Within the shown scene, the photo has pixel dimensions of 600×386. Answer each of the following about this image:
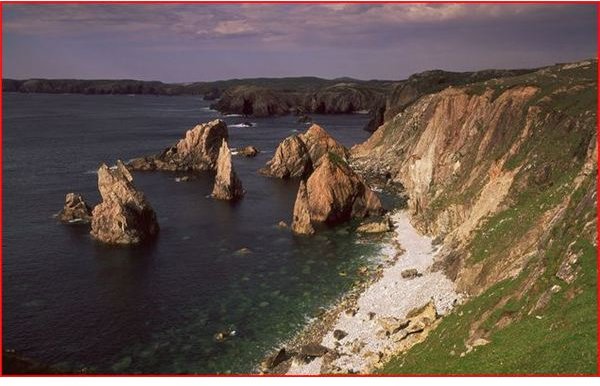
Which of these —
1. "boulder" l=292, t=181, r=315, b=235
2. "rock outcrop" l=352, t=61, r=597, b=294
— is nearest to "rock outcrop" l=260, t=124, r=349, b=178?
"rock outcrop" l=352, t=61, r=597, b=294

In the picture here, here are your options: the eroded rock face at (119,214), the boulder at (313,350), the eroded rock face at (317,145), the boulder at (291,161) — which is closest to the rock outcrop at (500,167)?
the boulder at (313,350)

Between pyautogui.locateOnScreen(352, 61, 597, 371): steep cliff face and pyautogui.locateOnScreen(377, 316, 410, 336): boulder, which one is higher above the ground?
pyautogui.locateOnScreen(352, 61, 597, 371): steep cliff face

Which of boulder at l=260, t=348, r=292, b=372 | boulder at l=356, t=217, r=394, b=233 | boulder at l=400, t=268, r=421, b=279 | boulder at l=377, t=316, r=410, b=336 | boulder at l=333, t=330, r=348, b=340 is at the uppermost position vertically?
boulder at l=356, t=217, r=394, b=233

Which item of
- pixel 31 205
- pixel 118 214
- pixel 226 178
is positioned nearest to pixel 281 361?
pixel 118 214

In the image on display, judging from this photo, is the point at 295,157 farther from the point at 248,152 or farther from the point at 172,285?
the point at 172,285

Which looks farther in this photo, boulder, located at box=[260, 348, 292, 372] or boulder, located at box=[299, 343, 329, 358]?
boulder, located at box=[299, 343, 329, 358]

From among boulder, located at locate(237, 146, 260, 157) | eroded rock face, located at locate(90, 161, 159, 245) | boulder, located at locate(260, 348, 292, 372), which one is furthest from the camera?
boulder, located at locate(237, 146, 260, 157)

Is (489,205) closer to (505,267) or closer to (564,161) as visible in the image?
(564,161)

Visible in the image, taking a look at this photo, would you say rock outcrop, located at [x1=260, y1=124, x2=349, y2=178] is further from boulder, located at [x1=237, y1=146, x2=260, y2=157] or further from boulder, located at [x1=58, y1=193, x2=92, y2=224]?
boulder, located at [x1=58, y1=193, x2=92, y2=224]
